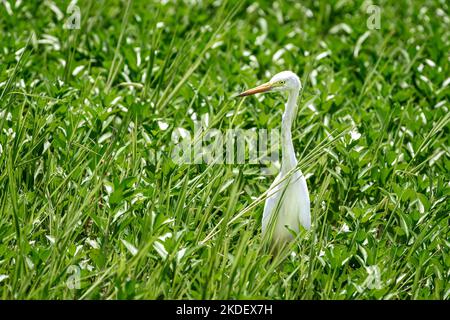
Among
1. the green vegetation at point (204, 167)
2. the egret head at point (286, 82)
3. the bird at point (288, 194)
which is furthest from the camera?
the egret head at point (286, 82)

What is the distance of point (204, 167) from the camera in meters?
5.14

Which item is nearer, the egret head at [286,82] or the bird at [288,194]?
the bird at [288,194]

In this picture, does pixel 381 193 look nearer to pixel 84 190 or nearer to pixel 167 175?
pixel 167 175

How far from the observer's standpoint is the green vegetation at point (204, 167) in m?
4.14

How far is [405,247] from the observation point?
4.58 metres

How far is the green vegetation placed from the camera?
163 inches

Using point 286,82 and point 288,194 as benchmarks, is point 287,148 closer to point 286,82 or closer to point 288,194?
point 288,194

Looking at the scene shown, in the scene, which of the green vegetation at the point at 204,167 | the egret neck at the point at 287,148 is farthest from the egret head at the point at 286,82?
the green vegetation at the point at 204,167

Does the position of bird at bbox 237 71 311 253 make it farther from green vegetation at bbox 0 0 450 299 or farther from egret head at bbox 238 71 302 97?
green vegetation at bbox 0 0 450 299

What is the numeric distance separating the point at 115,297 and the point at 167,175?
3.51ft

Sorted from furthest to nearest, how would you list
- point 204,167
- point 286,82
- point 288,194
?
1. point 204,167
2. point 286,82
3. point 288,194

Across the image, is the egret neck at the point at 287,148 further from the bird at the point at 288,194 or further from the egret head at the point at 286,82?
the egret head at the point at 286,82

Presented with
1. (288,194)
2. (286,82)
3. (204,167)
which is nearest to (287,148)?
(288,194)
